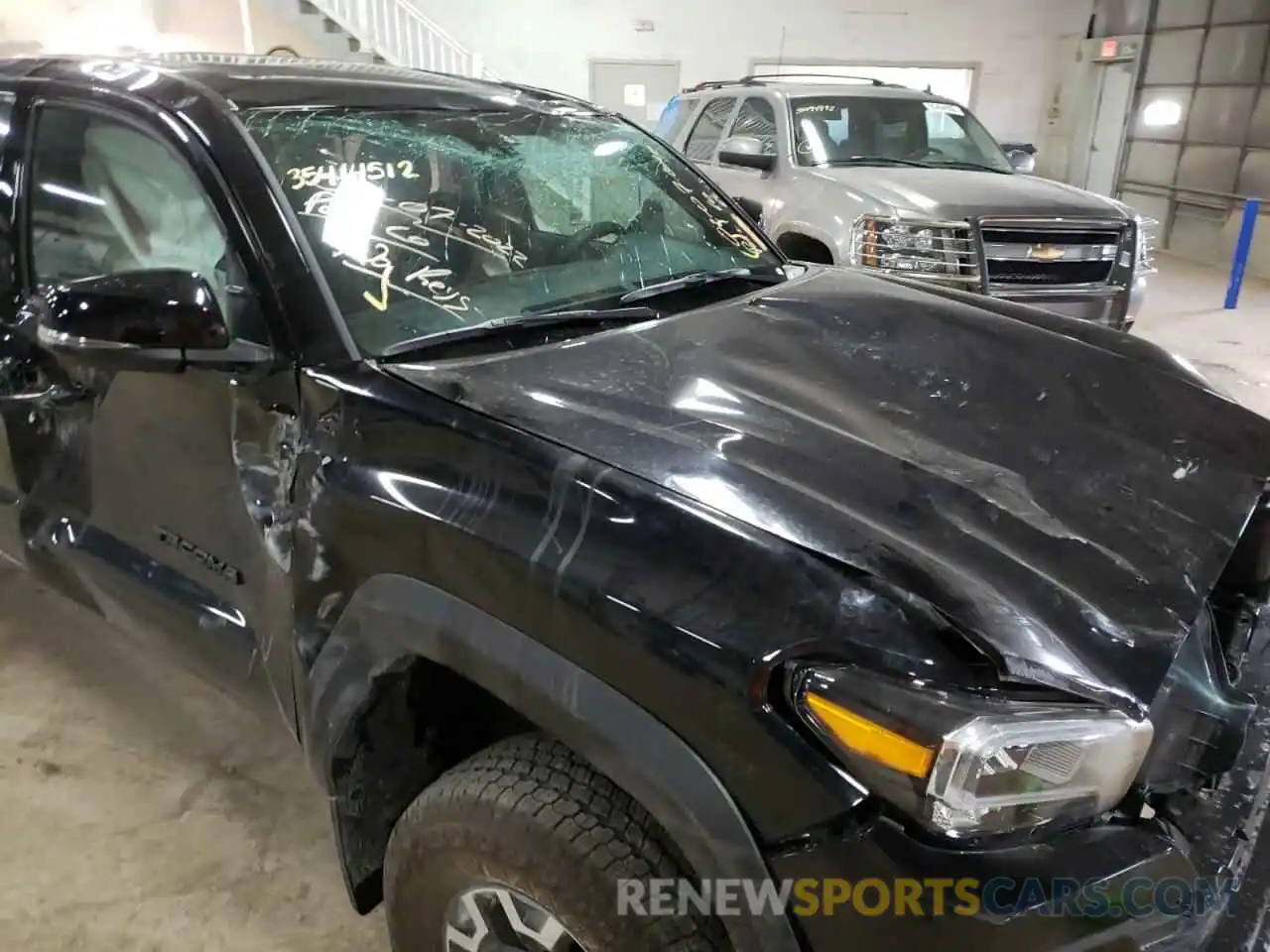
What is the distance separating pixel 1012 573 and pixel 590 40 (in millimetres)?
13411

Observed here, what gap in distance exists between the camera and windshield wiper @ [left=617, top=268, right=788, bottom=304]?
209 centimetres

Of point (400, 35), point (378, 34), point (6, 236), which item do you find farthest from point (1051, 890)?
point (400, 35)

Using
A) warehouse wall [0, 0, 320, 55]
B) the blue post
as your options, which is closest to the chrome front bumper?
the blue post

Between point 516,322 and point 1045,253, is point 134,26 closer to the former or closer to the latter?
point 1045,253

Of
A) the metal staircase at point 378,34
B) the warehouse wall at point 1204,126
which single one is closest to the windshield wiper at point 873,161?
the metal staircase at point 378,34

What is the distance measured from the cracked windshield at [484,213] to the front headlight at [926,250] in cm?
267

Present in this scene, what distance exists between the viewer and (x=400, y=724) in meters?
1.60

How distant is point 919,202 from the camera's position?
5137mm

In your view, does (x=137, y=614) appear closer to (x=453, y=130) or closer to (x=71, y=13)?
(x=453, y=130)

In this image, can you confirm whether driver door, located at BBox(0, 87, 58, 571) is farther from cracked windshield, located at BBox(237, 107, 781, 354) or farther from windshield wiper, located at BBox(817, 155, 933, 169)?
windshield wiper, located at BBox(817, 155, 933, 169)

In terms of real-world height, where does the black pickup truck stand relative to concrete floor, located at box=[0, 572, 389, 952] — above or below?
above

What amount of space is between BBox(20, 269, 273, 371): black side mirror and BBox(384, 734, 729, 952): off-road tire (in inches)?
30.4

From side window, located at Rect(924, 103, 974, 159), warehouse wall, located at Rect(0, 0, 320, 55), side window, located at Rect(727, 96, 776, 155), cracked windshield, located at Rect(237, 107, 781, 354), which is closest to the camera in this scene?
cracked windshield, located at Rect(237, 107, 781, 354)

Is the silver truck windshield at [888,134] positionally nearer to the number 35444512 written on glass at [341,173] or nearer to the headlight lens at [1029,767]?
the number 35444512 written on glass at [341,173]
